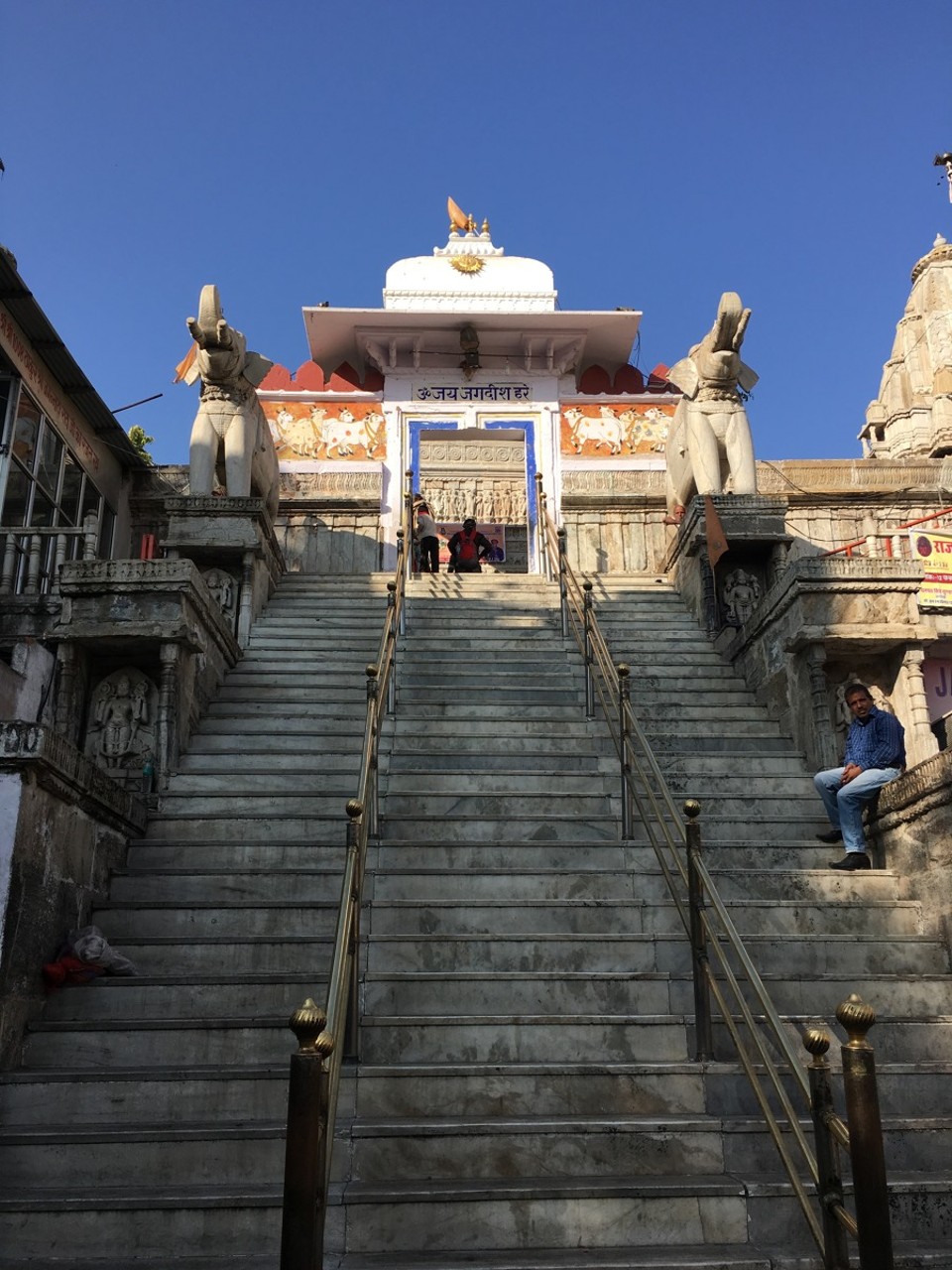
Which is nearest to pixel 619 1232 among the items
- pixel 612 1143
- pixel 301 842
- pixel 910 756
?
pixel 612 1143

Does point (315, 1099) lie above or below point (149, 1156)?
above

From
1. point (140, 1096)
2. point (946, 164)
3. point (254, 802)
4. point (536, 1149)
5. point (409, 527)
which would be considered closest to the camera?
point (536, 1149)

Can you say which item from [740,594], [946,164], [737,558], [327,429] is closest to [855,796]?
[740,594]

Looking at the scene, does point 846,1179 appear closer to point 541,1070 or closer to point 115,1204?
point 541,1070

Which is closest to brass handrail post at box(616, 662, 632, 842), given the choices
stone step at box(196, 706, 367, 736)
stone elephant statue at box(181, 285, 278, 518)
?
stone step at box(196, 706, 367, 736)

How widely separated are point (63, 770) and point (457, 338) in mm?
12484

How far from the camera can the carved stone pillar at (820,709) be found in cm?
747

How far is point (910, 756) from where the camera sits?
754 centimetres

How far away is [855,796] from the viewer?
6133 mm

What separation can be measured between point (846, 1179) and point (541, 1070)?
47.3 inches

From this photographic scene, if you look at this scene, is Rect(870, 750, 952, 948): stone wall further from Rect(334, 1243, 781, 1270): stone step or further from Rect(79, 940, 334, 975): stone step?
Rect(79, 940, 334, 975): stone step

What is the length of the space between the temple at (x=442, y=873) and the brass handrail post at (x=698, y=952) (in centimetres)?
2

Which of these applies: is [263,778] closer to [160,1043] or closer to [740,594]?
[160,1043]

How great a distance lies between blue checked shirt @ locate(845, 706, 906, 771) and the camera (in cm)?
611
